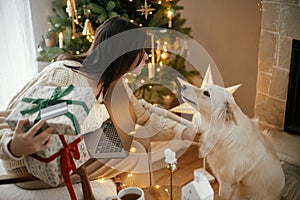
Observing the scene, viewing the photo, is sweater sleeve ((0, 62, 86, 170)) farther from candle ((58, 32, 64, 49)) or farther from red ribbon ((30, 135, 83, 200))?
candle ((58, 32, 64, 49))

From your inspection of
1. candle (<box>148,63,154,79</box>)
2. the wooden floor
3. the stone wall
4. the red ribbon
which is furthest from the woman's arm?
the red ribbon

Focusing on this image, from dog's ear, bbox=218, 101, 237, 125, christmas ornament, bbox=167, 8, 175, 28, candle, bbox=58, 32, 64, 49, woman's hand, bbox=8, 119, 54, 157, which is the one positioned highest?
christmas ornament, bbox=167, 8, 175, 28

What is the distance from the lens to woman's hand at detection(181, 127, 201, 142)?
2296 mm

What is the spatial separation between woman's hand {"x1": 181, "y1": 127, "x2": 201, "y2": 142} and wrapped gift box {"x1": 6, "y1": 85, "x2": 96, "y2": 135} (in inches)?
43.2

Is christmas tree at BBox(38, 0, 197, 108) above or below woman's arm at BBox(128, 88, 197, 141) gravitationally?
above

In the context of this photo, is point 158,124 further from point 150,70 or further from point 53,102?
point 53,102

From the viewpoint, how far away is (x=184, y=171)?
240 centimetres

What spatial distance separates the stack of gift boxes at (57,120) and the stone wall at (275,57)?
1194 mm

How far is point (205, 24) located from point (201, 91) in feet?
3.20

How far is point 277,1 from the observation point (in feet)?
6.78

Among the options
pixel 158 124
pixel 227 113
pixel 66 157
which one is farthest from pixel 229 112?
pixel 66 157

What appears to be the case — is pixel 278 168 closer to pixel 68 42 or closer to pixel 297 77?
pixel 297 77

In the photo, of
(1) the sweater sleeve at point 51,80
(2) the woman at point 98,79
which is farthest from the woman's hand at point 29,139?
(1) the sweater sleeve at point 51,80

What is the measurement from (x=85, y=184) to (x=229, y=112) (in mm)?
814
